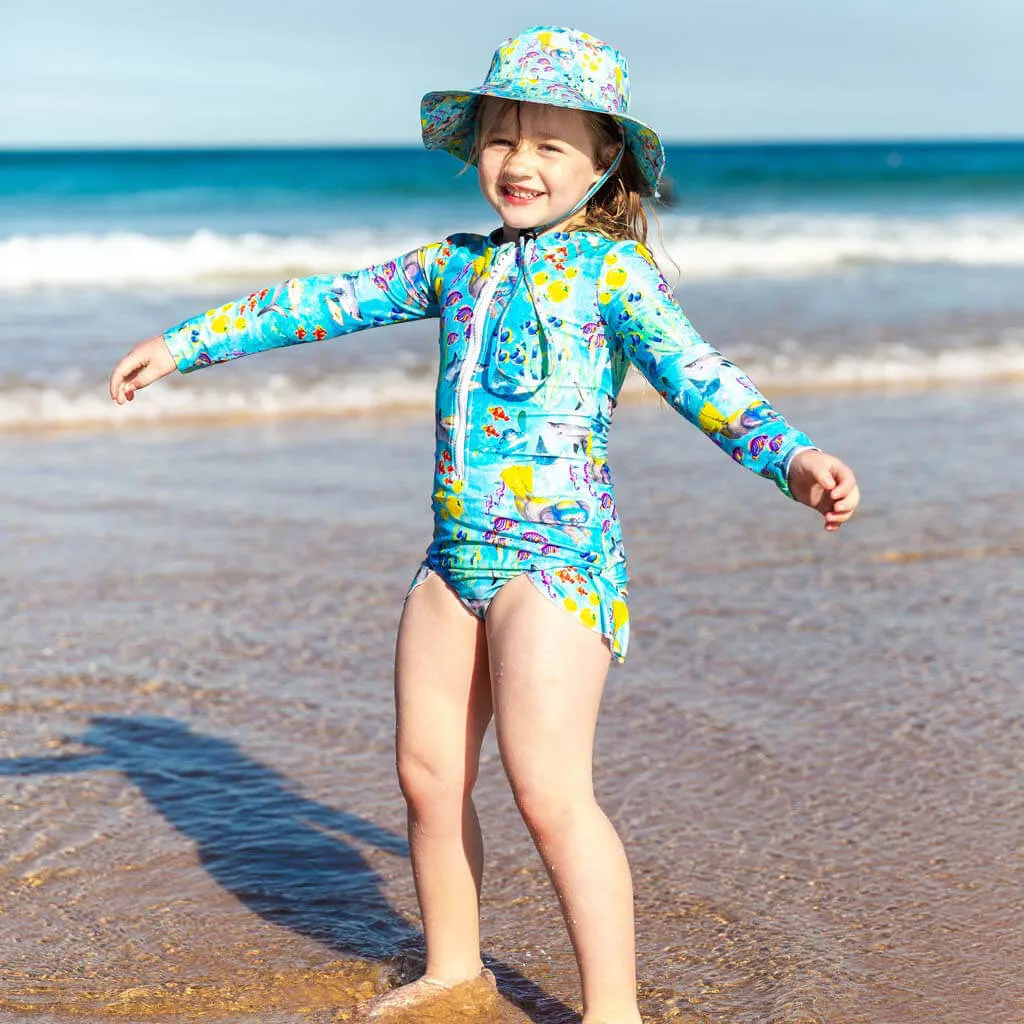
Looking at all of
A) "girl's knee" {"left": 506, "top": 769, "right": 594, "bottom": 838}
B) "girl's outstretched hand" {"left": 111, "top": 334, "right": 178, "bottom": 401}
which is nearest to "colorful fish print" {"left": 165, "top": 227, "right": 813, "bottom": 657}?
"girl's knee" {"left": 506, "top": 769, "right": 594, "bottom": 838}

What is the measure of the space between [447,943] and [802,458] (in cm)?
106

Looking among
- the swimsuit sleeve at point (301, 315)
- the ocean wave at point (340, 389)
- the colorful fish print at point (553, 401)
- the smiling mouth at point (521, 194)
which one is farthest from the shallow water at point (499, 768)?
the ocean wave at point (340, 389)

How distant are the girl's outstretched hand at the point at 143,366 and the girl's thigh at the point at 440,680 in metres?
0.61

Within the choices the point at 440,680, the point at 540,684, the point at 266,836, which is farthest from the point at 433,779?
the point at 266,836

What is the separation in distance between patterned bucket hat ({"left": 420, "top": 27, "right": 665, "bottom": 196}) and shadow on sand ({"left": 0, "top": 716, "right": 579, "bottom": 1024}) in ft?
4.80

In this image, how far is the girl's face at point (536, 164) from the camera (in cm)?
236

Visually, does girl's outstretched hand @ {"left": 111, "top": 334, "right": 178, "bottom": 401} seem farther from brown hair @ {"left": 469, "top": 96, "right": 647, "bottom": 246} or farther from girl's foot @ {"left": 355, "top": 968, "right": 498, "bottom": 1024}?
girl's foot @ {"left": 355, "top": 968, "right": 498, "bottom": 1024}

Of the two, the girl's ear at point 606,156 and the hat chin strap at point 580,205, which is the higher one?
the girl's ear at point 606,156

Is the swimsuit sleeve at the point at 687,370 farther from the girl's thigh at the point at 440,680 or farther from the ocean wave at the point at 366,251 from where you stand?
the ocean wave at the point at 366,251

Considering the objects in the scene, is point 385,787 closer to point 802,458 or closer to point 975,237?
point 802,458

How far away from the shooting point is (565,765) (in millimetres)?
2240

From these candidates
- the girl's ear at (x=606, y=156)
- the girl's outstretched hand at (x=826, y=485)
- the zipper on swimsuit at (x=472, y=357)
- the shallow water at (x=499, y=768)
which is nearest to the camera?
the girl's outstretched hand at (x=826, y=485)

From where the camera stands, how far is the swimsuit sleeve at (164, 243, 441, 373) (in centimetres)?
253

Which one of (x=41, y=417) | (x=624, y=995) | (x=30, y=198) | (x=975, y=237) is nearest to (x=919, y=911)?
(x=624, y=995)
